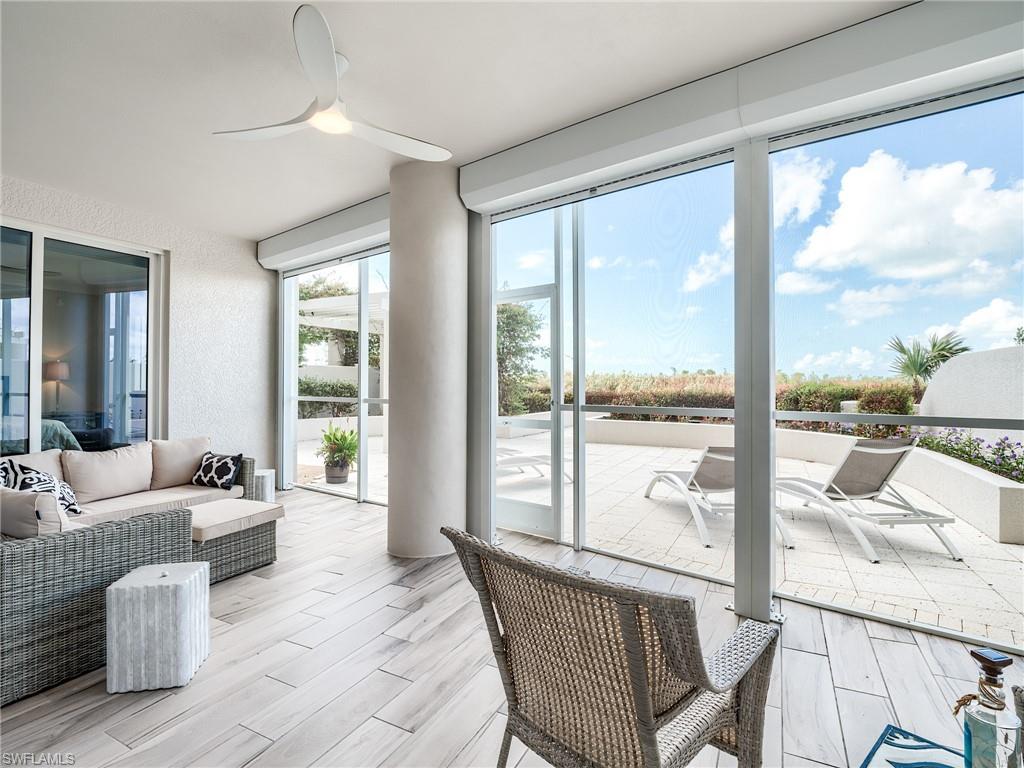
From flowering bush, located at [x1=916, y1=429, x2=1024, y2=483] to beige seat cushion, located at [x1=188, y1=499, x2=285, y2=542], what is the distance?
12.3 ft

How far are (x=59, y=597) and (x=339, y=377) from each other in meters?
3.43

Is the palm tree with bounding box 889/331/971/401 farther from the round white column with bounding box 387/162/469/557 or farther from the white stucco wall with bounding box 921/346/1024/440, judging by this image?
the round white column with bounding box 387/162/469/557

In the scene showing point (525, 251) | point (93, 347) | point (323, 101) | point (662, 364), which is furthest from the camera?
point (93, 347)

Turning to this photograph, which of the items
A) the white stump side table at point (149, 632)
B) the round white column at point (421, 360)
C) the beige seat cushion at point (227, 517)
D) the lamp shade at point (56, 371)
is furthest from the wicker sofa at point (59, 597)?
the lamp shade at point (56, 371)

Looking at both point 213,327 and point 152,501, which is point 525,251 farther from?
point 213,327

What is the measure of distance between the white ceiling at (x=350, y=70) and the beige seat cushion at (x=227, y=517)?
235 cm

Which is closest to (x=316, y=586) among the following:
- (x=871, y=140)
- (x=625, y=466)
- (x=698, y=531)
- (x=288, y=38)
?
(x=625, y=466)

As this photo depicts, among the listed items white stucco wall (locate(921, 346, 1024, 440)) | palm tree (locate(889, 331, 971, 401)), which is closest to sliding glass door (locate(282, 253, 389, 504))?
palm tree (locate(889, 331, 971, 401))

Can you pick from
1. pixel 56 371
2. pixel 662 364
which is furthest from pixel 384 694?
pixel 56 371

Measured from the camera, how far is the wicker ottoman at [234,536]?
295 centimetres

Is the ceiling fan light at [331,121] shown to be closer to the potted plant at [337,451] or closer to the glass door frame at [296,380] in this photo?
the glass door frame at [296,380]

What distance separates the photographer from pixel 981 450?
2277mm

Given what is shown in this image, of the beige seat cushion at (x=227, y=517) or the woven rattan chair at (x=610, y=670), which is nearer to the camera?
the woven rattan chair at (x=610, y=670)

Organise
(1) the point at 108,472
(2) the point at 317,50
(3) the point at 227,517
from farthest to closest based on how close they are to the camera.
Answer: (1) the point at 108,472, (3) the point at 227,517, (2) the point at 317,50
